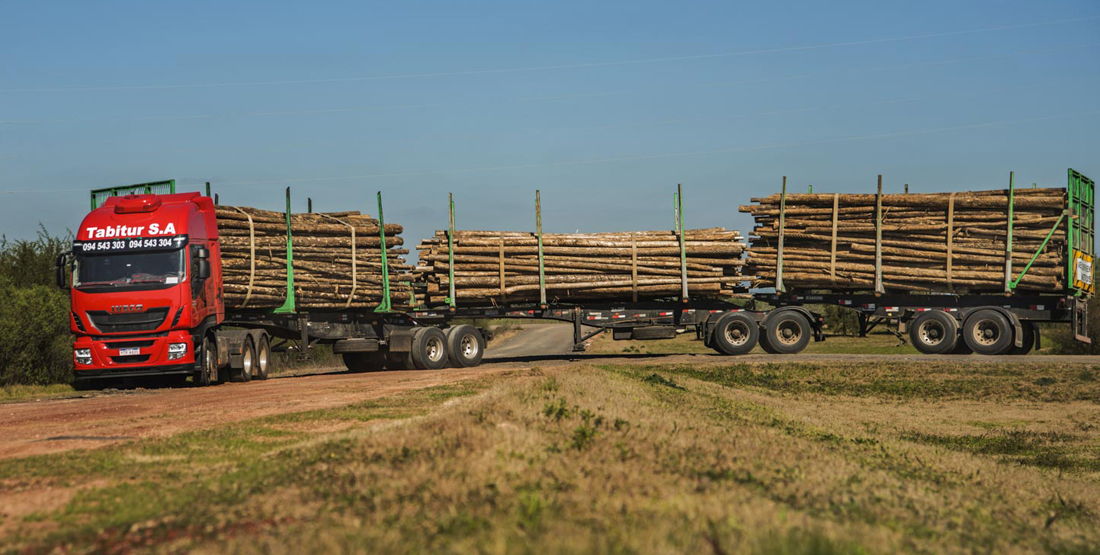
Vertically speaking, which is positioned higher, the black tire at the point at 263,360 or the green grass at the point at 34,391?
the black tire at the point at 263,360

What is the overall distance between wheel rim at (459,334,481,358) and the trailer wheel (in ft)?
1.80

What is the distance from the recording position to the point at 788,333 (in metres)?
28.3

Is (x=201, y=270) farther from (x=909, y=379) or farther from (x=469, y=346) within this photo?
(x=909, y=379)

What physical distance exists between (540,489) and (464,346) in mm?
21490

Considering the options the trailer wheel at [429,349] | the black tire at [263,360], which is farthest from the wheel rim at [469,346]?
the black tire at [263,360]

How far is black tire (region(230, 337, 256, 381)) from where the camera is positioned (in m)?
24.1

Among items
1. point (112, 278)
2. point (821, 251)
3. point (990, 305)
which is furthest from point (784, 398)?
point (112, 278)

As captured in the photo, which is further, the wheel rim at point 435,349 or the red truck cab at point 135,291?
the wheel rim at point 435,349

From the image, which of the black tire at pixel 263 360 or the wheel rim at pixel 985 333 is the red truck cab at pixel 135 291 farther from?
the wheel rim at pixel 985 333

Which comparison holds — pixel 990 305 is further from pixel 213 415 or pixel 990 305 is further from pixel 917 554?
pixel 917 554

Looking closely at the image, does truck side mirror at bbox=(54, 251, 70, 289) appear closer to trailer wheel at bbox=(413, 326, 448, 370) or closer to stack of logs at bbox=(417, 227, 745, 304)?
trailer wheel at bbox=(413, 326, 448, 370)

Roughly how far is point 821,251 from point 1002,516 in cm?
2097

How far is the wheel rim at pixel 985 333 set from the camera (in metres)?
27.5

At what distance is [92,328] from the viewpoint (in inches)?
819
